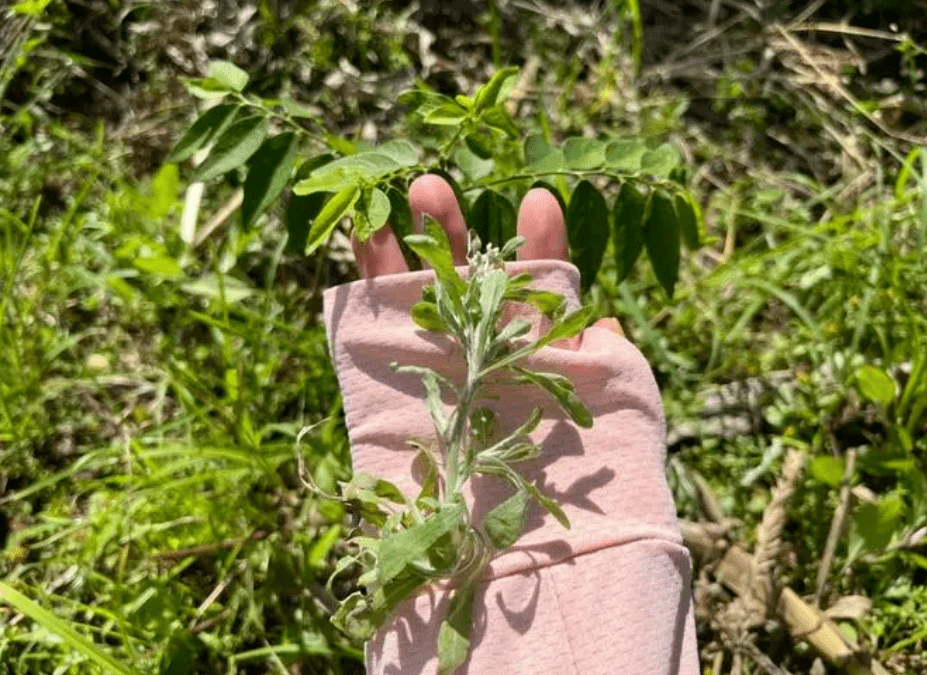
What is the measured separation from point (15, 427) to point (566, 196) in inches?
49.7

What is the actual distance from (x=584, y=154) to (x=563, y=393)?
509 mm

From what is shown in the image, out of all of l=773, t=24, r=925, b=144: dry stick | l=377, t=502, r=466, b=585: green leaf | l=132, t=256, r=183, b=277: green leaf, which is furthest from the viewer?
l=773, t=24, r=925, b=144: dry stick

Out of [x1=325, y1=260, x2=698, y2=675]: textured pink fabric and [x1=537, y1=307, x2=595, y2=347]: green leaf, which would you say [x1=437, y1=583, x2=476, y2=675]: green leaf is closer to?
[x1=325, y1=260, x2=698, y2=675]: textured pink fabric

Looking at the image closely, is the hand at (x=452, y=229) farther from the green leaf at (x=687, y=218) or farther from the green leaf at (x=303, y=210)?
the green leaf at (x=687, y=218)

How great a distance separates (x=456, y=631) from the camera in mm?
1524

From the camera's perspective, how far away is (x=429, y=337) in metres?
1.75

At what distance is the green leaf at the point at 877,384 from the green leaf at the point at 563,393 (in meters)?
0.84

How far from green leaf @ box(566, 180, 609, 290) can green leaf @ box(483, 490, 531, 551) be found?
1.73 ft

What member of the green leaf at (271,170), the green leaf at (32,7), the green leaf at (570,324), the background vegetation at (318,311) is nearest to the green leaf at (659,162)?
the green leaf at (570,324)

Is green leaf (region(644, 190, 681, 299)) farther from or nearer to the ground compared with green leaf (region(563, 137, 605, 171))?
nearer to the ground

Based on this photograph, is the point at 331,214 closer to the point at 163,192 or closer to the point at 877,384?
the point at 163,192

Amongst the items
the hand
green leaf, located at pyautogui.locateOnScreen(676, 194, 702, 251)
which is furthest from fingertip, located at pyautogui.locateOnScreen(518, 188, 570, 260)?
green leaf, located at pyautogui.locateOnScreen(676, 194, 702, 251)

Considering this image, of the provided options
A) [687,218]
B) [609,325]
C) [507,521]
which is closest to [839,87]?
[687,218]

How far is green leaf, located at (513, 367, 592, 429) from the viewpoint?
153 cm
